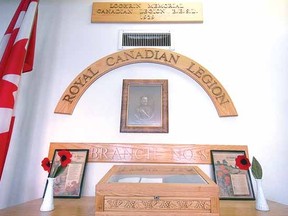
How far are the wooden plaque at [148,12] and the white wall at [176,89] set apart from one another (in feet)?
0.16

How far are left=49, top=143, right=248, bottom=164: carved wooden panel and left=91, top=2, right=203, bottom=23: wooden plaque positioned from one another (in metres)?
0.90

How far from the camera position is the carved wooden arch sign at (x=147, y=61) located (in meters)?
1.33

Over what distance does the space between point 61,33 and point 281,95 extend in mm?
1588

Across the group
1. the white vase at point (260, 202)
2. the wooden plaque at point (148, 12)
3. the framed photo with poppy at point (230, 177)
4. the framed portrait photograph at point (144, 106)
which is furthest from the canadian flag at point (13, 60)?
the white vase at point (260, 202)

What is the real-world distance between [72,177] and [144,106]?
0.61 meters

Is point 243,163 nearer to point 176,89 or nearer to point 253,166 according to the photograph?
point 253,166

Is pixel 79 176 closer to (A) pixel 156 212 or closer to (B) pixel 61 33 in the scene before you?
(A) pixel 156 212

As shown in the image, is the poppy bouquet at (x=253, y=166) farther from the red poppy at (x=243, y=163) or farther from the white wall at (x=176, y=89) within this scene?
the white wall at (x=176, y=89)

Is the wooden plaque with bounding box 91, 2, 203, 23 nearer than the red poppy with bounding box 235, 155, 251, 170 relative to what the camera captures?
No

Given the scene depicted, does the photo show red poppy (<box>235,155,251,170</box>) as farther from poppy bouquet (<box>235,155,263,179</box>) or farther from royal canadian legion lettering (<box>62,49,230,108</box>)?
royal canadian legion lettering (<box>62,49,230,108</box>)

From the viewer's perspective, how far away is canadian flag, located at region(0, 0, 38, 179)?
1.07 m

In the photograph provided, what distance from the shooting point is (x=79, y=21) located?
1.54 metres

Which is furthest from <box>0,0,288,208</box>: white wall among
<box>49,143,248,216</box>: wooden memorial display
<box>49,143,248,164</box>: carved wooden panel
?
<box>49,143,248,216</box>: wooden memorial display

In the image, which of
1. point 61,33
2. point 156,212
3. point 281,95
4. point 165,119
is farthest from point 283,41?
point 61,33
